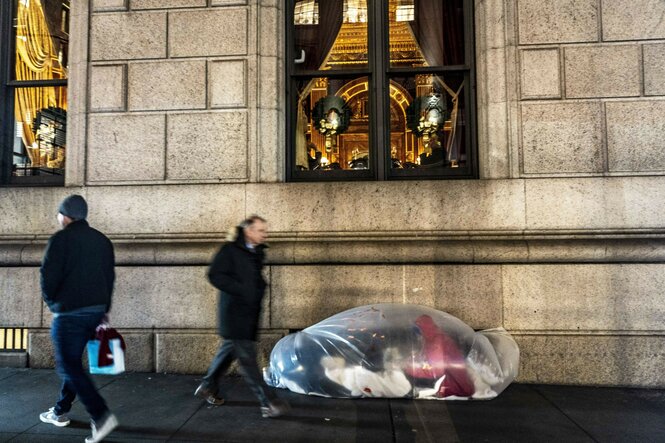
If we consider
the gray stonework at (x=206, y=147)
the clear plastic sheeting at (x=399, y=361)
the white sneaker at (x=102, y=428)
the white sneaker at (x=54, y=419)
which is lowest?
the white sneaker at (x=54, y=419)

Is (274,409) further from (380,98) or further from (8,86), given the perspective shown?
(8,86)

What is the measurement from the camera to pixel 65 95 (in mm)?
6602

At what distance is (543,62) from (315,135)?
3024mm

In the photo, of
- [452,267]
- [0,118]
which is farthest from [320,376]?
[0,118]

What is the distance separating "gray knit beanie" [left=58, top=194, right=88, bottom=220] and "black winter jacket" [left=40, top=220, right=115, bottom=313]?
0.06 metres

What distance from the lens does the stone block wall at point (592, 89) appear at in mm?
5496

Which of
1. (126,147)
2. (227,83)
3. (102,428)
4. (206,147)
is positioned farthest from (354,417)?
(126,147)

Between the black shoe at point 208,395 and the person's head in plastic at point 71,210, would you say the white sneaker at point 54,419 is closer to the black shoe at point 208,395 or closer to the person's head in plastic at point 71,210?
the black shoe at point 208,395

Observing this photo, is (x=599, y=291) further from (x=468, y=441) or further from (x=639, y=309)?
(x=468, y=441)

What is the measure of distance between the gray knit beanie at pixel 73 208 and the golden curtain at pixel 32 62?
3613 mm

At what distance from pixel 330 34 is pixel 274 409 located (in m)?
4.91

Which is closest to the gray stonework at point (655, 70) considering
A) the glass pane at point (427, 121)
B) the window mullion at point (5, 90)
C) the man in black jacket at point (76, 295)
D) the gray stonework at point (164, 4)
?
the glass pane at point (427, 121)

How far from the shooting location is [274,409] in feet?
13.6

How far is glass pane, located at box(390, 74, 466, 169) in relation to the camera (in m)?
6.16
